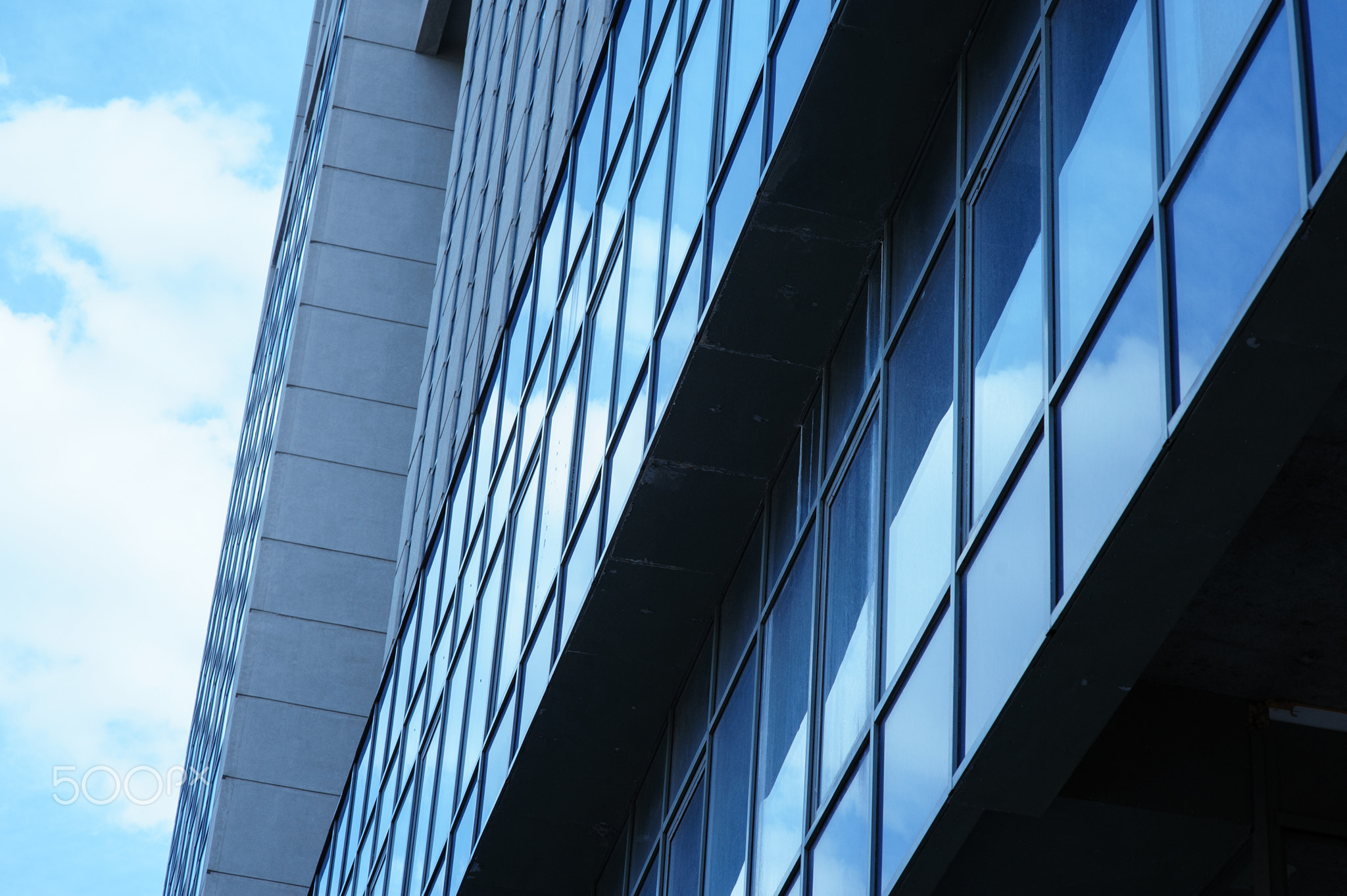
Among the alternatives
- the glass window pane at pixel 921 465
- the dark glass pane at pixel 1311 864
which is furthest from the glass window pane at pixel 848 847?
the dark glass pane at pixel 1311 864

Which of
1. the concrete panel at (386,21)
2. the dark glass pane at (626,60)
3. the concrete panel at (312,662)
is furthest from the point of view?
the concrete panel at (386,21)

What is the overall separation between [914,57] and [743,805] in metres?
5.97

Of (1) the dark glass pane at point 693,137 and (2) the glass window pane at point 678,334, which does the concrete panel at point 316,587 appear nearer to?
(1) the dark glass pane at point 693,137

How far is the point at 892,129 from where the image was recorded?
42.3 feet

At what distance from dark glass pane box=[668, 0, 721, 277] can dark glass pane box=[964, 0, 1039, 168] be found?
3251 millimetres

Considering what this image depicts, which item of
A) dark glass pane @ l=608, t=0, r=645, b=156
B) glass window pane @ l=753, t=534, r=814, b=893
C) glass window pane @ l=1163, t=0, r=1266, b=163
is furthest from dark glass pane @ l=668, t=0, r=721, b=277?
glass window pane @ l=1163, t=0, r=1266, b=163

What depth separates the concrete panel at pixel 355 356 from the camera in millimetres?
45250

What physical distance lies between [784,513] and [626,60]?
7127 mm

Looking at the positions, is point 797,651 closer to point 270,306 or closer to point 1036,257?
point 1036,257

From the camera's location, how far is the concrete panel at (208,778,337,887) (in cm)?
3900

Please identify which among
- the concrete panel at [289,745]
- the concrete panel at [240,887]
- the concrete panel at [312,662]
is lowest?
the concrete panel at [240,887]

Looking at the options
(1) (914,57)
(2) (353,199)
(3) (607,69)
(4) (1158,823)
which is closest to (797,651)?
(4) (1158,823)

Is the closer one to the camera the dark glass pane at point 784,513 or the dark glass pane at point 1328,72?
the dark glass pane at point 1328,72

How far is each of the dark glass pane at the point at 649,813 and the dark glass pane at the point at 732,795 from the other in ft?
6.46
